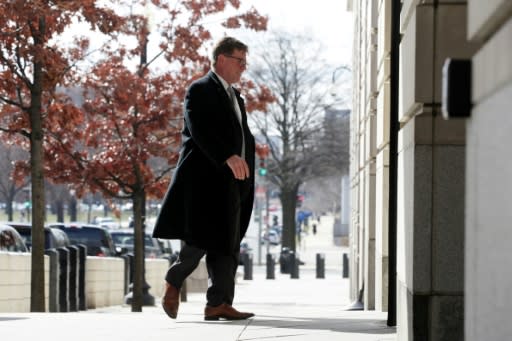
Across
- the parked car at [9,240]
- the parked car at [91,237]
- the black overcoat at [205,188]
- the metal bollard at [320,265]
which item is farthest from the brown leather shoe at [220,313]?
the metal bollard at [320,265]

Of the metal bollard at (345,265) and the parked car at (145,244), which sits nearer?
the parked car at (145,244)

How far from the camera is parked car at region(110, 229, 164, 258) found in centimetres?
3250

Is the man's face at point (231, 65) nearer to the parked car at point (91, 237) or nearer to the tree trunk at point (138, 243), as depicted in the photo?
the tree trunk at point (138, 243)

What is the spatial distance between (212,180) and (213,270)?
599 mm

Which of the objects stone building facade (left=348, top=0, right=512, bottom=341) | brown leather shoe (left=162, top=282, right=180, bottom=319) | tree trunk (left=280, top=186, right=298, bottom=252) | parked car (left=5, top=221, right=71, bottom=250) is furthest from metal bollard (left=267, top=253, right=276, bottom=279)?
stone building facade (left=348, top=0, right=512, bottom=341)

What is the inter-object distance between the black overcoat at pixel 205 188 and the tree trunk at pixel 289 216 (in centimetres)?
5048

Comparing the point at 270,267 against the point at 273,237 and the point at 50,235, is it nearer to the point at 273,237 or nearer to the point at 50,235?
the point at 50,235

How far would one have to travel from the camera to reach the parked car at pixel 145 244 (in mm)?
32500

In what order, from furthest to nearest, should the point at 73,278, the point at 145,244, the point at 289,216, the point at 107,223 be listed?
the point at 107,223 < the point at 289,216 < the point at 145,244 < the point at 73,278

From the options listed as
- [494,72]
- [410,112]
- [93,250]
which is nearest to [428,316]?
[410,112]

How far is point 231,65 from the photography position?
796 cm

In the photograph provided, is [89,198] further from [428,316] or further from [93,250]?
[428,316]

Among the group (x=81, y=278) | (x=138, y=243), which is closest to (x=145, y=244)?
(x=138, y=243)

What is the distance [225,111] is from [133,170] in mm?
15019
